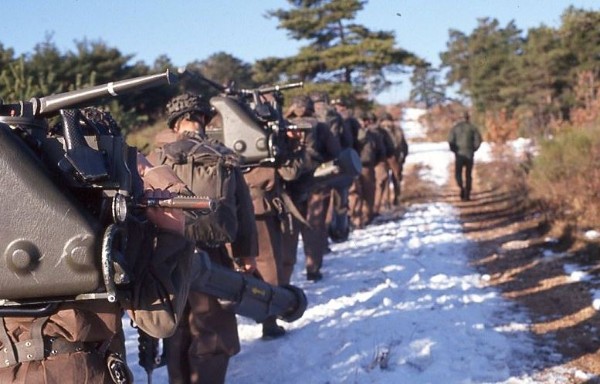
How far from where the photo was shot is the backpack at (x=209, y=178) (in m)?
4.42

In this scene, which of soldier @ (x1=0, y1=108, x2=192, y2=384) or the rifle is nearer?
soldier @ (x1=0, y1=108, x2=192, y2=384)

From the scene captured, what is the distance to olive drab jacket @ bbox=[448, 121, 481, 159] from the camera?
17.1 metres

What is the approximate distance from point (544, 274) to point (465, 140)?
8.35m

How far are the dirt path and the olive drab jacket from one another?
1713mm

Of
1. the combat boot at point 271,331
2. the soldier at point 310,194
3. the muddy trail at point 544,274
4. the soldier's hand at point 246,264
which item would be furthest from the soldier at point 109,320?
the soldier at point 310,194

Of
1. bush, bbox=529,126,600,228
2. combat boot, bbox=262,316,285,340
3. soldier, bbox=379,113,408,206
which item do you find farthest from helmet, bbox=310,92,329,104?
soldier, bbox=379,113,408,206

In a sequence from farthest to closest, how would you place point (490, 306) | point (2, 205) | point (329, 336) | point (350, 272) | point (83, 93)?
1. point (350, 272)
2. point (490, 306)
3. point (329, 336)
4. point (83, 93)
5. point (2, 205)

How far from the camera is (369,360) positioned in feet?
19.3

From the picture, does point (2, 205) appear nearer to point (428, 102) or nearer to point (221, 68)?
point (221, 68)

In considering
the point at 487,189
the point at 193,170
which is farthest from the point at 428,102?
the point at 193,170

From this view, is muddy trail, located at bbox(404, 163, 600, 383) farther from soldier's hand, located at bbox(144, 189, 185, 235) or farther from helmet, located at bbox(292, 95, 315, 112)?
soldier's hand, located at bbox(144, 189, 185, 235)

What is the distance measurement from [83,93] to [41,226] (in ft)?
1.41

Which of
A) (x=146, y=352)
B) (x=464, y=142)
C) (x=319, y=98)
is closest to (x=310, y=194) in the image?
(x=319, y=98)

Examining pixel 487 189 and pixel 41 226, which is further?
pixel 487 189
